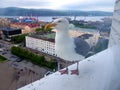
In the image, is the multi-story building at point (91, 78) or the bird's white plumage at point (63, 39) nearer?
the multi-story building at point (91, 78)

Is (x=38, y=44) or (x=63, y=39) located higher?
(x=63, y=39)

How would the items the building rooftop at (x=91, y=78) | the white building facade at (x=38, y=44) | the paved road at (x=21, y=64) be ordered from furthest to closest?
the white building facade at (x=38, y=44) → the paved road at (x=21, y=64) → the building rooftop at (x=91, y=78)

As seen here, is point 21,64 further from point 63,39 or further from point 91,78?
point 91,78

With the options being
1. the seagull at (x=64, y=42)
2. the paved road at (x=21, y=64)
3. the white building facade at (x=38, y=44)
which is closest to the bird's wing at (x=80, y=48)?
the seagull at (x=64, y=42)

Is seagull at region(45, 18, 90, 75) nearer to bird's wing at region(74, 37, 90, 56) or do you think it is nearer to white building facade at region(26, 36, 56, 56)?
bird's wing at region(74, 37, 90, 56)

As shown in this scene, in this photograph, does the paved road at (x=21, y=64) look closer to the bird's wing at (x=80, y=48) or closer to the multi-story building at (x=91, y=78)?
the bird's wing at (x=80, y=48)

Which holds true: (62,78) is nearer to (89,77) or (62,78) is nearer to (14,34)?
(89,77)

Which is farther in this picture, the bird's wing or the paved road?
the paved road

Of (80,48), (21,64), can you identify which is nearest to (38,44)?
(21,64)

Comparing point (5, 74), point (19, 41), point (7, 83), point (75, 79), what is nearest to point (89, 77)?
point (75, 79)

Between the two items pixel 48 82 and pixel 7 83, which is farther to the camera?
pixel 7 83

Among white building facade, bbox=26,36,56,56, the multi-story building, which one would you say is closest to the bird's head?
the multi-story building
